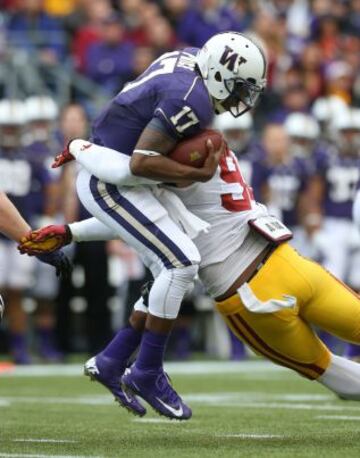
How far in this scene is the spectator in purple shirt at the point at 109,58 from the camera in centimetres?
1312

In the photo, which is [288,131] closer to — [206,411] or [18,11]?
[18,11]

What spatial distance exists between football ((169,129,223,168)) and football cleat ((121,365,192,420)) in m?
0.84

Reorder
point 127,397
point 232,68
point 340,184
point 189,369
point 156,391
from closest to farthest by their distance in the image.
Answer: point 232,68
point 156,391
point 127,397
point 189,369
point 340,184

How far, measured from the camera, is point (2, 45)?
42.2ft

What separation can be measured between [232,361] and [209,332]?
955mm

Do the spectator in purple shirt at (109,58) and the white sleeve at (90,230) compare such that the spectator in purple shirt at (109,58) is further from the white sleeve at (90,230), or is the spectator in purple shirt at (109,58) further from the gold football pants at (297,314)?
the gold football pants at (297,314)

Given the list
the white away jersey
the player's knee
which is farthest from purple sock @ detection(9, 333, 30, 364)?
the player's knee

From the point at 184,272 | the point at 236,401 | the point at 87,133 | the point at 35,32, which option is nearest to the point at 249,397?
the point at 236,401

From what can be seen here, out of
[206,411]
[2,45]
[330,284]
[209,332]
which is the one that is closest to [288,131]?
[209,332]

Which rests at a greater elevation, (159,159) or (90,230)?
(159,159)

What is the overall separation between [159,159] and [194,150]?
14cm

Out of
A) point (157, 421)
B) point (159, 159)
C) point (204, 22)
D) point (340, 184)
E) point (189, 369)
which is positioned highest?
point (204, 22)

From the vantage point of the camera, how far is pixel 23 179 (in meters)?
10.7

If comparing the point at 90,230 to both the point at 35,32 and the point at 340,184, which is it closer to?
the point at 340,184
